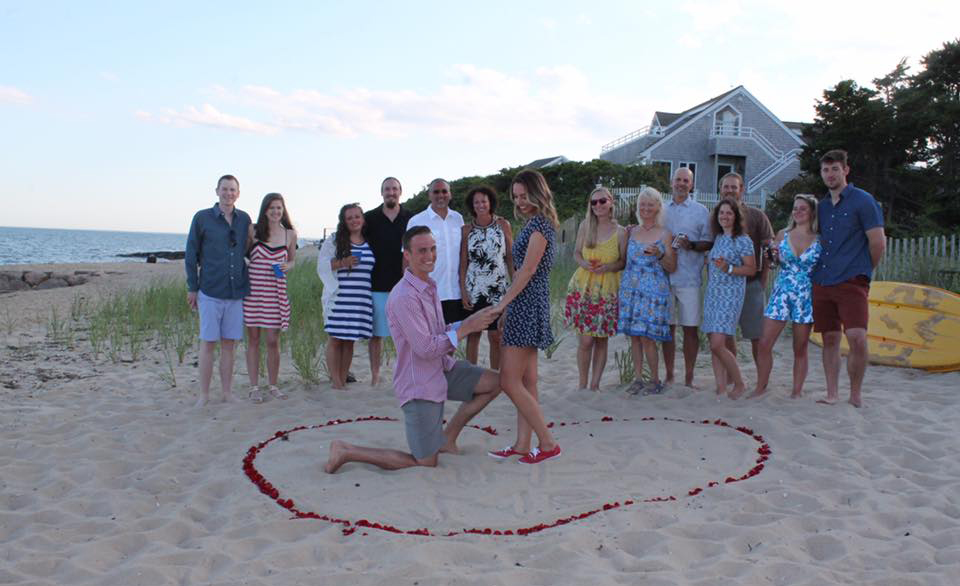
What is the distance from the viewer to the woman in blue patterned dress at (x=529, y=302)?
14.5 feet

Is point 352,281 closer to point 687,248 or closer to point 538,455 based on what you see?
point 538,455

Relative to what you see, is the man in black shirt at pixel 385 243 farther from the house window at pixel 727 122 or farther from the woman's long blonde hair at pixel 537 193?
the house window at pixel 727 122

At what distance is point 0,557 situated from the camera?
339 centimetres

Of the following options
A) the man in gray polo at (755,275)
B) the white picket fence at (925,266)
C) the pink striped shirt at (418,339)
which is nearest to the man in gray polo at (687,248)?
the man in gray polo at (755,275)

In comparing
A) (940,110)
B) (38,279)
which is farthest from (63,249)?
(940,110)

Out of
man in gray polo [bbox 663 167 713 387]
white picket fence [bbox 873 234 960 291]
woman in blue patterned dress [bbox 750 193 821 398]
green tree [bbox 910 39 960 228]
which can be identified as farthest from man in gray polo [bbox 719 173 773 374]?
green tree [bbox 910 39 960 228]

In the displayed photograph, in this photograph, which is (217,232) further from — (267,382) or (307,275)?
(307,275)

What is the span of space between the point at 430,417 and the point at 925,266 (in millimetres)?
8252

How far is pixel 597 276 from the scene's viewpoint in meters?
6.41

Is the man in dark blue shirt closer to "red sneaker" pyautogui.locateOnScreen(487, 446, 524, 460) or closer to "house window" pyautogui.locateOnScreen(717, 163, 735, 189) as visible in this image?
"red sneaker" pyautogui.locateOnScreen(487, 446, 524, 460)

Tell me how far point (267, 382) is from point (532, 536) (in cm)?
427

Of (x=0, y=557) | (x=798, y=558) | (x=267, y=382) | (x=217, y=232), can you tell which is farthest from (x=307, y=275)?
(x=798, y=558)

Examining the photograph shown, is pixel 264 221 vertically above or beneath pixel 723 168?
beneath

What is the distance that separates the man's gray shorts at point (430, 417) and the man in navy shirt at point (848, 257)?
9.72 feet
